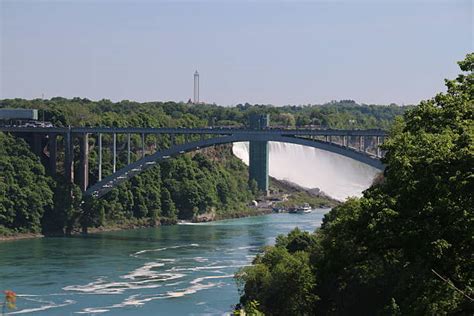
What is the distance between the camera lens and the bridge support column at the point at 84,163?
45.9 metres

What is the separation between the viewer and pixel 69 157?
46250mm

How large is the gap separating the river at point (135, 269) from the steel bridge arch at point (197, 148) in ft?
6.89

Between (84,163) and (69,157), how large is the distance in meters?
0.70

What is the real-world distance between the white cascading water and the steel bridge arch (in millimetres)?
18836

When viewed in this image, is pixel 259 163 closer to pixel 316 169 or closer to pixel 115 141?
pixel 316 169

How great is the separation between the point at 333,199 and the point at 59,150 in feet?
61.0

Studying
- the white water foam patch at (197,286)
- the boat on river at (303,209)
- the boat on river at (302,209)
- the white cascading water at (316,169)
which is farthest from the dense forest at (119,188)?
the white water foam patch at (197,286)

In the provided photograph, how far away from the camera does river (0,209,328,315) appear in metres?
25.7

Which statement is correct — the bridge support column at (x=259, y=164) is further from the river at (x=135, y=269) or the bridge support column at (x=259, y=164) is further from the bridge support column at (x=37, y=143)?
the bridge support column at (x=37, y=143)

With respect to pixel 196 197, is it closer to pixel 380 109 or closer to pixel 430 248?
pixel 430 248

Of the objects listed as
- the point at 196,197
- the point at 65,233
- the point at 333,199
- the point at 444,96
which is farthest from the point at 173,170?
the point at 444,96

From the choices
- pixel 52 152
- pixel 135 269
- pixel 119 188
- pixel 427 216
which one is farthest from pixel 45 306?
pixel 119 188

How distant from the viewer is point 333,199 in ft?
205

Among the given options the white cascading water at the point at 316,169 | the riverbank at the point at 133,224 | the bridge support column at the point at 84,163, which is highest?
the bridge support column at the point at 84,163
